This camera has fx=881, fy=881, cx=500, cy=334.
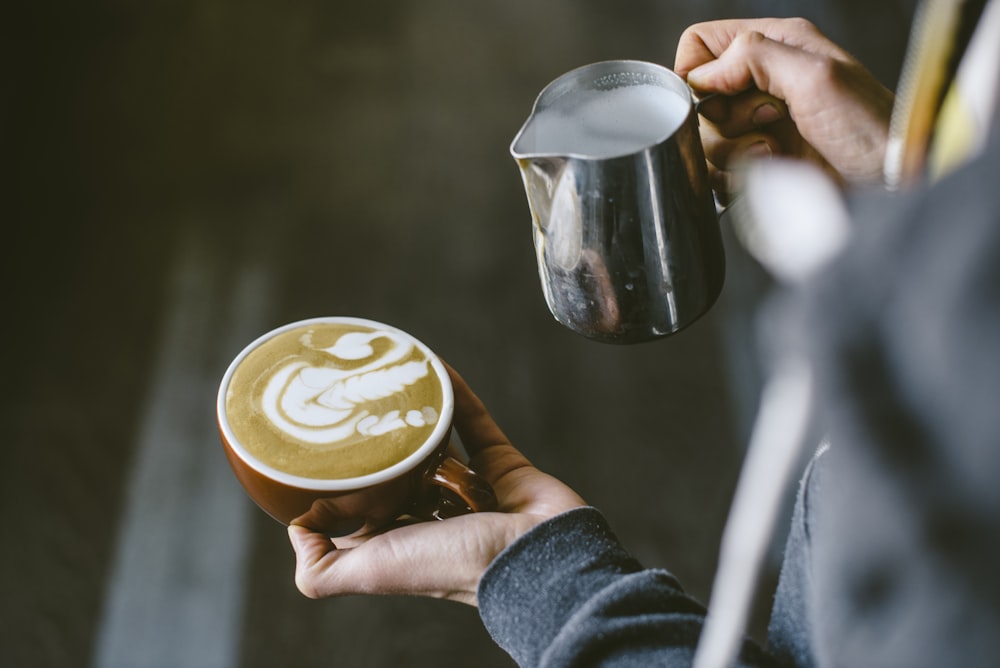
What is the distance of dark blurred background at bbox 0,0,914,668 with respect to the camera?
1312mm

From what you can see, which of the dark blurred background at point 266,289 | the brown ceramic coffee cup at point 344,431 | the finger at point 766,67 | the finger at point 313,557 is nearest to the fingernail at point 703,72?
the finger at point 766,67

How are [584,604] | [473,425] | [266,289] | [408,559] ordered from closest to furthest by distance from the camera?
1. [584,604]
2. [408,559]
3. [473,425]
4. [266,289]

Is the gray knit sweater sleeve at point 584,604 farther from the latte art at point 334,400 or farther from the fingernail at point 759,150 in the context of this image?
the fingernail at point 759,150

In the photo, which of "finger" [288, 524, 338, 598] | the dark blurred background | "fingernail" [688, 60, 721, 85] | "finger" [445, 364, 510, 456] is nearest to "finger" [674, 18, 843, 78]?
"fingernail" [688, 60, 721, 85]

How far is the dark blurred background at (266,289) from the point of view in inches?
51.6

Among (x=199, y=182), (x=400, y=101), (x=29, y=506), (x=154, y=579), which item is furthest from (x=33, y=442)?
(x=400, y=101)

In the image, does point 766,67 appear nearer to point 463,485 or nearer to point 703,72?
point 703,72

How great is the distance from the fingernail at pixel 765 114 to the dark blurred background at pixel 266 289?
80cm

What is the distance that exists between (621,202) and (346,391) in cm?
26

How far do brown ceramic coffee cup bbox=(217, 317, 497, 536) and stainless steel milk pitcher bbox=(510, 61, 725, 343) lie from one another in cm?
14

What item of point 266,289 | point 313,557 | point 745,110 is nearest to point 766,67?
point 745,110

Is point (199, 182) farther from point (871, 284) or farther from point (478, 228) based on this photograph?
point (871, 284)

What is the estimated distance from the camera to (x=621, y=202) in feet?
1.94

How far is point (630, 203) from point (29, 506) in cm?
120
